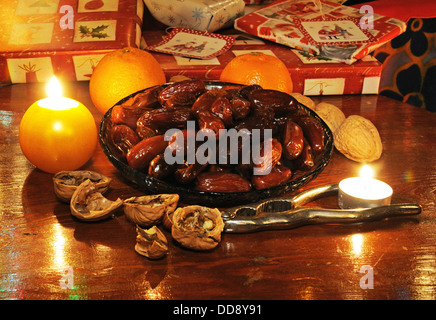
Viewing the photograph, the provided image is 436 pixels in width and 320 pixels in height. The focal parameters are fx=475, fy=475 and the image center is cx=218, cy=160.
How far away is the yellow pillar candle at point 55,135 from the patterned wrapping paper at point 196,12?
3.00 feet

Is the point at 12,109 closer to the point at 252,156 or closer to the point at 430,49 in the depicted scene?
the point at 252,156

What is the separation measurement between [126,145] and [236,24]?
3.37 feet

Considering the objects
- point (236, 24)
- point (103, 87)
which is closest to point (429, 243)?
point (103, 87)

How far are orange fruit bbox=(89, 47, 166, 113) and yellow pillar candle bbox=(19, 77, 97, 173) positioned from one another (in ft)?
0.55

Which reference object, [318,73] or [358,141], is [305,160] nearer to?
[358,141]

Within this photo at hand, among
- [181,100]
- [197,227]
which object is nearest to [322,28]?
[181,100]

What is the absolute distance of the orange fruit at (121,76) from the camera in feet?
3.43

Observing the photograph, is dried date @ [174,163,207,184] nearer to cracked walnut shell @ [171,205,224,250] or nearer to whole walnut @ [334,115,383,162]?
cracked walnut shell @ [171,205,224,250]

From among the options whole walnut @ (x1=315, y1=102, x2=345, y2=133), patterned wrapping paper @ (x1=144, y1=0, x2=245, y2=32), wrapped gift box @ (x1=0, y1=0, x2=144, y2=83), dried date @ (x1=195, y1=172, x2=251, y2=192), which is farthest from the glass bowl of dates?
patterned wrapping paper @ (x1=144, y1=0, x2=245, y2=32)

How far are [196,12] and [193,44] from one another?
0.71ft

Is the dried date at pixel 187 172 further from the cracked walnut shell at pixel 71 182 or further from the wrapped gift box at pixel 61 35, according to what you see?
the wrapped gift box at pixel 61 35

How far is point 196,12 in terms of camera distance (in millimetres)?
1696

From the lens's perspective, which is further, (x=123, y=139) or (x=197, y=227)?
(x=123, y=139)

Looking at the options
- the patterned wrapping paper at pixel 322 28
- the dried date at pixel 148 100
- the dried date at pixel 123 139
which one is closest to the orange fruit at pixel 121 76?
the dried date at pixel 148 100
